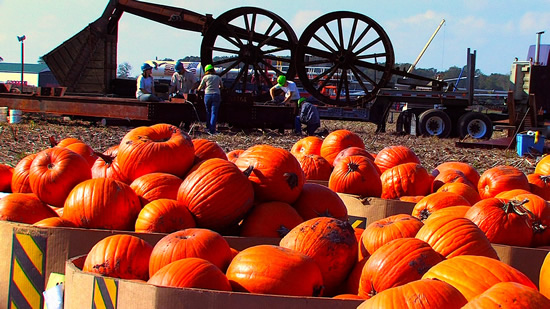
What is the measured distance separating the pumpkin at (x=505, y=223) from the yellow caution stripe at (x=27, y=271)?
2.58 metres

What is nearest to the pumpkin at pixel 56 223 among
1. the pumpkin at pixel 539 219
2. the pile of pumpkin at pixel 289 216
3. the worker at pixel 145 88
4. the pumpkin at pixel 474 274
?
the pile of pumpkin at pixel 289 216

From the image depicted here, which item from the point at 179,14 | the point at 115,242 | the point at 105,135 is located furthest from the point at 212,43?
the point at 115,242

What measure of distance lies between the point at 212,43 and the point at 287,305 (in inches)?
729

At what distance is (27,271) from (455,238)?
2417 mm

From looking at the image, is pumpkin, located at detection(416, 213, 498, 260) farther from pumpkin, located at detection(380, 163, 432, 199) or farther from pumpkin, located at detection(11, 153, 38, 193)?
pumpkin, located at detection(11, 153, 38, 193)

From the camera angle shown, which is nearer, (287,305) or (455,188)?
(287,305)

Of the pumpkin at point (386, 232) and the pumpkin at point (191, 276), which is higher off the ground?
the pumpkin at point (386, 232)

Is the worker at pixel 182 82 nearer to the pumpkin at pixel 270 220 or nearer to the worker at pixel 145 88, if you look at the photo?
the worker at pixel 145 88

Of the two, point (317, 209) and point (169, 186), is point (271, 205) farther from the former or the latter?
point (169, 186)

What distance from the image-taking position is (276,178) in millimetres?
4137

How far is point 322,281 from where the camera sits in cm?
300

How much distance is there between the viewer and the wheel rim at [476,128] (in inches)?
712

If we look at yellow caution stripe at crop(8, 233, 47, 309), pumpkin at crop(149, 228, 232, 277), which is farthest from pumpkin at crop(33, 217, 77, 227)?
pumpkin at crop(149, 228, 232, 277)

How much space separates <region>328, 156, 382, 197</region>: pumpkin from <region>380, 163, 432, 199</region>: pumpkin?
0.57ft
